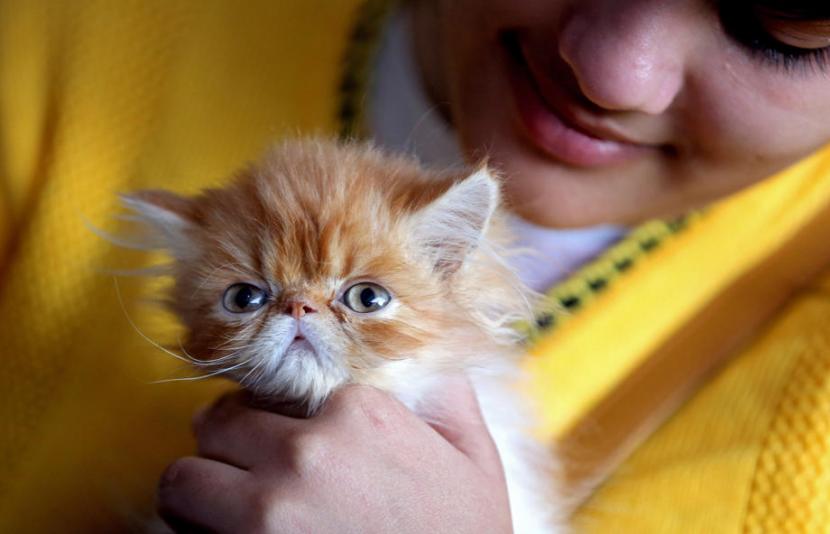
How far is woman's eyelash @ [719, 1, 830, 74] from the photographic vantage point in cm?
86

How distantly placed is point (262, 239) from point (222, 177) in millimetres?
638

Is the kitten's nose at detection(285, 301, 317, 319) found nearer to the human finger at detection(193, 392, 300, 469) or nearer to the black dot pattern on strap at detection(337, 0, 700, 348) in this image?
the human finger at detection(193, 392, 300, 469)

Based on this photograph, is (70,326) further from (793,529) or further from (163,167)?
(793,529)

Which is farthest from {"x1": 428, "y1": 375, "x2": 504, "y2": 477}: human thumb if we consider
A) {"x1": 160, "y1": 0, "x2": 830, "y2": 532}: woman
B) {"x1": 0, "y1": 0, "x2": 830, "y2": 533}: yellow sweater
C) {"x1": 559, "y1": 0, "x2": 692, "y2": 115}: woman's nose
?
{"x1": 559, "y1": 0, "x2": 692, "y2": 115}: woman's nose

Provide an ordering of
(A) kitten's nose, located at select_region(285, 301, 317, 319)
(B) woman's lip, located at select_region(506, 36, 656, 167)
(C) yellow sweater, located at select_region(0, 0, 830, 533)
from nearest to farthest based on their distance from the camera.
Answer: (A) kitten's nose, located at select_region(285, 301, 317, 319) < (B) woman's lip, located at select_region(506, 36, 656, 167) < (C) yellow sweater, located at select_region(0, 0, 830, 533)

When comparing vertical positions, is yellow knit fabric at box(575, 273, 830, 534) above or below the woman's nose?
below

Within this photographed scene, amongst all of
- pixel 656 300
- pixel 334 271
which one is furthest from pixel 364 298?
pixel 656 300

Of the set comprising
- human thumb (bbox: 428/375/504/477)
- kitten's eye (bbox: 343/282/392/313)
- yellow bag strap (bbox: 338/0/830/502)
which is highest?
yellow bag strap (bbox: 338/0/830/502)

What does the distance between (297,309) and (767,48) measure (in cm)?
63

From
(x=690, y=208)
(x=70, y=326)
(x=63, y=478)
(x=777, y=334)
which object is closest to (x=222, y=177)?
(x=70, y=326)

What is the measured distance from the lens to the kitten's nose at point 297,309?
0.73m

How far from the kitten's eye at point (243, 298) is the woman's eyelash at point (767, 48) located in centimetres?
61

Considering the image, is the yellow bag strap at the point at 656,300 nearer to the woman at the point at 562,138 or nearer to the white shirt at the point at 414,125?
the white shirt at the point at 414,125

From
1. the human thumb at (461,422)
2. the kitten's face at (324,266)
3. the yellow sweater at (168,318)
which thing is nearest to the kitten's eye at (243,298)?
the kitten's face at (324,266)
